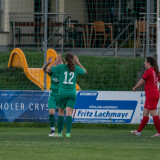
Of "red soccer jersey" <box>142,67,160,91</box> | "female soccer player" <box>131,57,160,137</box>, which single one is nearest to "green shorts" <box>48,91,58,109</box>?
"female soccer player" <box>131,57,160,137</box>

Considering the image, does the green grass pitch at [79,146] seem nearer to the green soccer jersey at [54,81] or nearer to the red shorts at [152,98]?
the red shorts at [152,98]

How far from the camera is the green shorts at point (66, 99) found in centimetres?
1148

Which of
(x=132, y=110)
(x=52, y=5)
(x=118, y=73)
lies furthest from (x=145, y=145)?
(x=52, y=5)

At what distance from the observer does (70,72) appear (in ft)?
37.7

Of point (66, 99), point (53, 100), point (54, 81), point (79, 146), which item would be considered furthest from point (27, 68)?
point (79, 146)

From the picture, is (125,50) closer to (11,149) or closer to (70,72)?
(70,72)

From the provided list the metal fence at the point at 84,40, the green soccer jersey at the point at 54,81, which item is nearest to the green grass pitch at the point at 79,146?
the green soccer jersey at the point at 54,81

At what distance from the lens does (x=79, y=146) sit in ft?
32.7

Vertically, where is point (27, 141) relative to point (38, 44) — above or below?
below

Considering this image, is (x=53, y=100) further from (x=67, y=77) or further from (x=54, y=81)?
(x=67, y=77)

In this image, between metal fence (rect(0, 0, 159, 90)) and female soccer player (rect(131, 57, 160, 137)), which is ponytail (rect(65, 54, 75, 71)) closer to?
female soccer player (rect(131, 57, 160, 137))

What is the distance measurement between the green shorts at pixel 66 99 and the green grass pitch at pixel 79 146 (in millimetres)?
683

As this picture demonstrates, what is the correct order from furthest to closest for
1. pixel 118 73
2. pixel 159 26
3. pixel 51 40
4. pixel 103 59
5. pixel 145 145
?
1. pixel 51 40
2. pixel 103 59
3. pixel 118 73
4. pixel 159 26
5. pixel 145 145

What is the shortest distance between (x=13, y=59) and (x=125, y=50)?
384 cm
